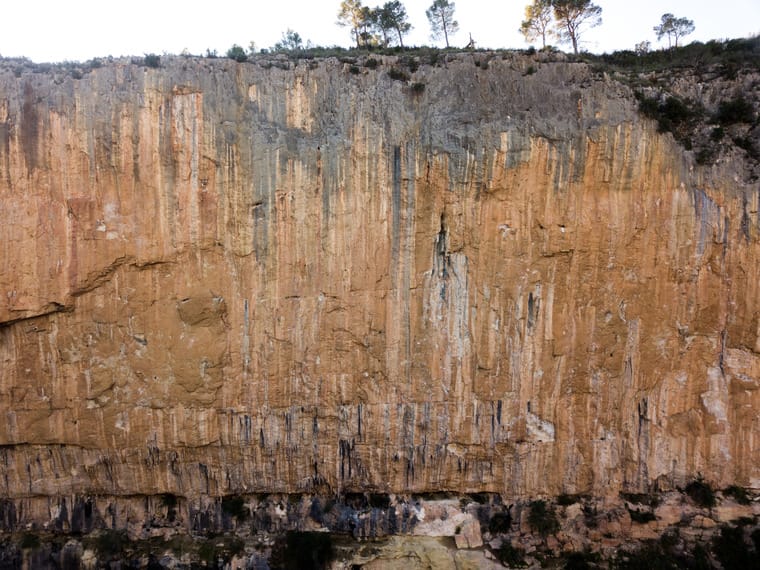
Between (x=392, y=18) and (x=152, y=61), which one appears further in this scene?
(x=392, y=18)

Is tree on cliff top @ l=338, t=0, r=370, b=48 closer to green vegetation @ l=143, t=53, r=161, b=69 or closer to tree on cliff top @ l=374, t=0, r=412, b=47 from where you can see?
tree on cliff top @ l=374, t=0, r=412, b=47

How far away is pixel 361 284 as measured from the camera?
11.7 metres

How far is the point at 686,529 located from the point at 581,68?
10.5 m

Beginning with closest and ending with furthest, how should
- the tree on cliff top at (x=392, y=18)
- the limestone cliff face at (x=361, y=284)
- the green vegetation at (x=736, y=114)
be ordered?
the limestone cliff face at (x=361, y=284), the green vegetation at (x=736, y=114), the tree on cliff top at (x=392, y=18)

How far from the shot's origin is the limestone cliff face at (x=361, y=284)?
36.2 feet

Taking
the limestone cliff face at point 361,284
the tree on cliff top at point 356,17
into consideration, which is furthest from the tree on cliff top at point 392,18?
the limestone cliff face at point 361,284

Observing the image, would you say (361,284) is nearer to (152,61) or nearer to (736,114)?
(152,61)

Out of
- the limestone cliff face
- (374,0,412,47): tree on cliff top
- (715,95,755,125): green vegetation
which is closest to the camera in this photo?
the limestone cliff face

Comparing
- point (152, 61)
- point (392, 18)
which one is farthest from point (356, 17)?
point (152, 61)

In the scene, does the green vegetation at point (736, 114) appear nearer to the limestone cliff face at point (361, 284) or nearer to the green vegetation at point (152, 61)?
the limestone cliff face at point (361, 284)

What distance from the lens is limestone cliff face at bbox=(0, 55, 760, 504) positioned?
1104 cm

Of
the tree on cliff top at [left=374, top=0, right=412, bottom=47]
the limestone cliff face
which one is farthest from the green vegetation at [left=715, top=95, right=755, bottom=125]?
the tree on cliff top at [left=374, top=0, right=412, bottom=47]

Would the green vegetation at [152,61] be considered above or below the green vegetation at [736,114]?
above

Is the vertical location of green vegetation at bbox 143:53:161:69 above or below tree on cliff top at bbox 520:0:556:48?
below
